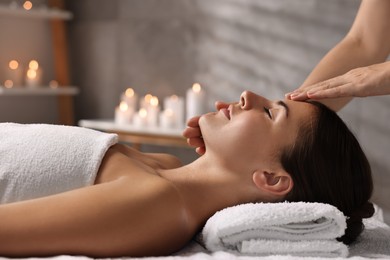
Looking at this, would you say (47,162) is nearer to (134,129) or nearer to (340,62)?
(340,62)

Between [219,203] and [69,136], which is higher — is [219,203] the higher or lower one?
the lower one

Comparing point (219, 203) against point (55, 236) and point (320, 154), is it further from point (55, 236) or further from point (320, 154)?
point (55, 236)

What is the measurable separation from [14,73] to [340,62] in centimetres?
284

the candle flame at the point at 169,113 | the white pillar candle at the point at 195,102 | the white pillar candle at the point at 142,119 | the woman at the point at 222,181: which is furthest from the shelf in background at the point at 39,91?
the woman at the point at 222,181

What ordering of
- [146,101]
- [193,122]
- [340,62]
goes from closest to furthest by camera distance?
[193,122]
[340,62]
[146,101]

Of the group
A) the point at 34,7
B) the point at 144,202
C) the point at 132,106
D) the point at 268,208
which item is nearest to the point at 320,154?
the point at 268,208

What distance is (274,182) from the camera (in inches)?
61.9

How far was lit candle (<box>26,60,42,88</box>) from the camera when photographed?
14.6ft

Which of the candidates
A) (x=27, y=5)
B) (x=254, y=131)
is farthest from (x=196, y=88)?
(x=254, y=131)

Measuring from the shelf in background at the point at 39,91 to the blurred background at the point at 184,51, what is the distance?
0.14m

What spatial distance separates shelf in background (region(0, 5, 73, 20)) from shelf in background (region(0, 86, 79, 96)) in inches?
20.2

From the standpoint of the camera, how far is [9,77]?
14.7 ft

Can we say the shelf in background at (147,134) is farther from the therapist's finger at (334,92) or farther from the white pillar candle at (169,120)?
the therapist's finger at (334,92)

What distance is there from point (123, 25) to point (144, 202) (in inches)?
130
